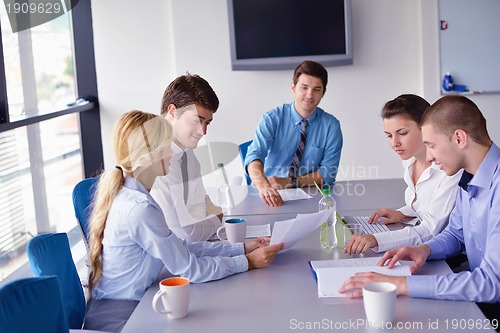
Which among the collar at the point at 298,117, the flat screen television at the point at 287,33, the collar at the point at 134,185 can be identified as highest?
the flat screen television at the point at 287,33

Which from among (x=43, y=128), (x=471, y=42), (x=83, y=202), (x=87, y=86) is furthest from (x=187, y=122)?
(x=471, y=42)

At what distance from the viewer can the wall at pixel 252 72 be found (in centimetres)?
499

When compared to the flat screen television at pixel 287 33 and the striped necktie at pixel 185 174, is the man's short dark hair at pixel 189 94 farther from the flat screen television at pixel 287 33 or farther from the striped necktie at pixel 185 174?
the flat screen television at pixel 287 33

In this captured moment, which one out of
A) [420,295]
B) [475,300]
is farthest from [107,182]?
[475,300]

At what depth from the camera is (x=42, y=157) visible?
14.1ft

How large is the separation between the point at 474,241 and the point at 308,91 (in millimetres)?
1837

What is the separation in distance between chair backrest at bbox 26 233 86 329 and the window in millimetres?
1693

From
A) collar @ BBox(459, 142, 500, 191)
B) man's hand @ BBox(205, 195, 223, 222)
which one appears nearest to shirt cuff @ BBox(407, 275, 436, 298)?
collar @ BBox(459, 142, 500, 191)

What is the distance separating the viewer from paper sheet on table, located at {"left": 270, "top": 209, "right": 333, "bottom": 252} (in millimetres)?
2113

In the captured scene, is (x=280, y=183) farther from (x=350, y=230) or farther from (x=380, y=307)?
(x=380, y=307)

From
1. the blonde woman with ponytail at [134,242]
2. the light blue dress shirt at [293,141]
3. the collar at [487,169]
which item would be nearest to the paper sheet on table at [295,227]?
the blonde woman with ponytail at [134,242]

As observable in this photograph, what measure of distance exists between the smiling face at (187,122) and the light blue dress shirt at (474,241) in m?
1.13

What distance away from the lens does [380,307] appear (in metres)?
1.54

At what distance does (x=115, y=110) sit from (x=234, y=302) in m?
3.70
